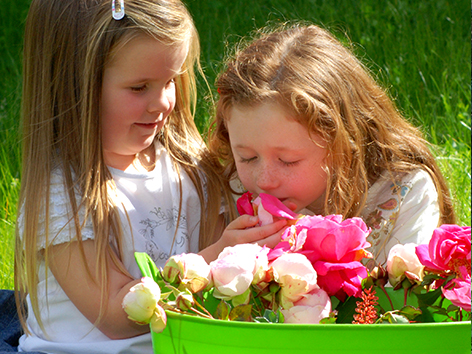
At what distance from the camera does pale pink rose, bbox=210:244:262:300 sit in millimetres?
868

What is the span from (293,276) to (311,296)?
53 mm

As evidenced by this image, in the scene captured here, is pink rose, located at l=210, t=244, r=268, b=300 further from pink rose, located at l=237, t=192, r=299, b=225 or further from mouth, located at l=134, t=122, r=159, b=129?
mouth, located at l=134, t=122, r=159, b=129

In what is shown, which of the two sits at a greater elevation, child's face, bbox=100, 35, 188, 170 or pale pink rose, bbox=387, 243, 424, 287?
child's face, bbox=100, 35, 188, 170

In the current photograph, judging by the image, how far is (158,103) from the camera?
1.54 metres

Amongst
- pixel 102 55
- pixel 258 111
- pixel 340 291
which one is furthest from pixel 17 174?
pixel 340 291

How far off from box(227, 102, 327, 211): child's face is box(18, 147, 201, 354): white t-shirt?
347 mm

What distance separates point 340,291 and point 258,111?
0.57 metres

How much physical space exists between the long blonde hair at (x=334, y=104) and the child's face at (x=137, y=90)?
16 cm

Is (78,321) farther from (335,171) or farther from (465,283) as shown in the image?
(465,283)

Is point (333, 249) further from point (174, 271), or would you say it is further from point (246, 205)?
point (246, 205)

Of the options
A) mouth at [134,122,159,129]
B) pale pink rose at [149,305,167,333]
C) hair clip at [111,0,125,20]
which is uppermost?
hair clip at [111,0,125,20]

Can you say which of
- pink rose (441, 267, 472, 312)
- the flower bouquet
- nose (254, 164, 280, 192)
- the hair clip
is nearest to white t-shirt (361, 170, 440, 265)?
nose (254, 164, 280, 192)

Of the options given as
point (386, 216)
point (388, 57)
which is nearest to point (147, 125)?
point (386, 216)

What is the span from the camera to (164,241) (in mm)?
1666
